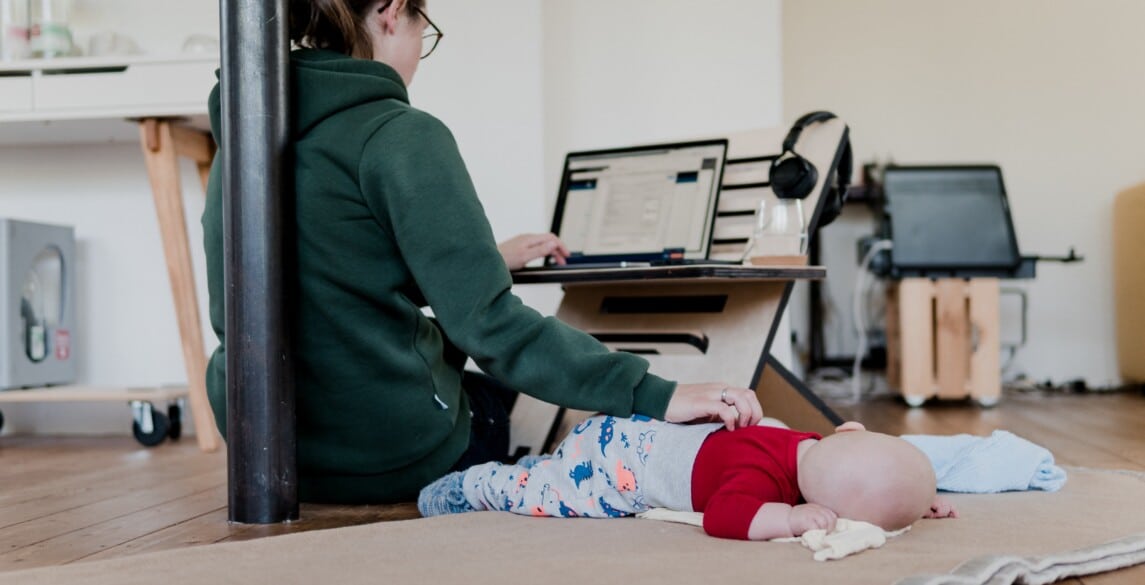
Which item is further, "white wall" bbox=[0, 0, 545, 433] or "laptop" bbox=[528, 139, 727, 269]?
"white wall" bbox=[0, 0, 545, 433]

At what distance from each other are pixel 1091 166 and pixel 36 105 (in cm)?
372

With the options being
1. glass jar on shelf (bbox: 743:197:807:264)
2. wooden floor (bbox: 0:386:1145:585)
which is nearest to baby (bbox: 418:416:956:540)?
wooden floor (bbox: 0:386:1145:585)

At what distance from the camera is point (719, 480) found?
1.16 m

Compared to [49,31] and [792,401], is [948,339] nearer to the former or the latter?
[792,401]

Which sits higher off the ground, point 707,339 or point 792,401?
point 707,339

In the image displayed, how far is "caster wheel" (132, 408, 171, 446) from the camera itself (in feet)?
8.00

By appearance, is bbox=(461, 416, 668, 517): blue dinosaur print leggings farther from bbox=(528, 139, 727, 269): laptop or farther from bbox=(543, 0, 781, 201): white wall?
bbox=(543, 0, 781, 201): white wall

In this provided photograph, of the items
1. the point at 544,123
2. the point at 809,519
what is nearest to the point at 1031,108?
the point at 544,123

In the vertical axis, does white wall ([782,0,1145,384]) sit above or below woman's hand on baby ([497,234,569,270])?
above

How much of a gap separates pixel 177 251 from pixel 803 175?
1.37 m

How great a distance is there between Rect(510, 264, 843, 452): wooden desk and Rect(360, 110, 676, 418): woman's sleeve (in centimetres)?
48

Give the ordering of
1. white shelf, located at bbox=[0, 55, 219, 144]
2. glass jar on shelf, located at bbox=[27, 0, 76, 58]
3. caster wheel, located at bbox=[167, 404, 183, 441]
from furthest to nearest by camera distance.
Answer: caster wheel, located at bbox=[167, 404, 183, 441]
glass jar on shelf, located at bbox=[27, 0, 76, 58]
white shelf, located at bbox=[0, 55, 219, 144]

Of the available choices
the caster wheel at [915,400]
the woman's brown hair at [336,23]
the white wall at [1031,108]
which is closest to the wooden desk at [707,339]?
the woman's brown hair at [336,23]

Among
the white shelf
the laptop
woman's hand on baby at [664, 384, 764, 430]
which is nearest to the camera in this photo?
woman's hand on baby at [664, 384, 764, 430]
